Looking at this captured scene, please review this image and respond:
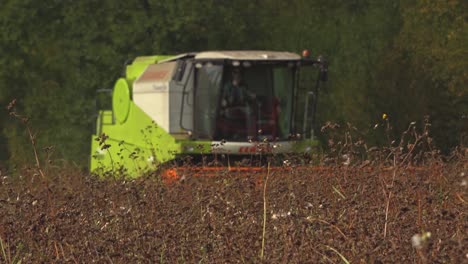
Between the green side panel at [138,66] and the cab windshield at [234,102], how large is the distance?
2.01m

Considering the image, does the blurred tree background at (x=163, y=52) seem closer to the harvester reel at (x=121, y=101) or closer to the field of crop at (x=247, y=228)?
the harvester reel at (x=121, y=101)

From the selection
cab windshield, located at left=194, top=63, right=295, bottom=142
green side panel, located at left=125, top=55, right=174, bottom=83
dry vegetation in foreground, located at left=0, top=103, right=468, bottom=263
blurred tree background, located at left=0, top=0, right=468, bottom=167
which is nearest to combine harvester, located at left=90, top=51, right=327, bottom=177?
cab windshield, located at left=194, top=63, right=295, bottom=142

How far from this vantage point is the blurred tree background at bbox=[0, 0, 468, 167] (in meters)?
34.9

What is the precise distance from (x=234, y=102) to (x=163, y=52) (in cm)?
1519

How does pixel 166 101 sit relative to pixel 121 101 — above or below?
above

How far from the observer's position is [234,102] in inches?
827

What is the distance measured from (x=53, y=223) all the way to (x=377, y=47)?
35144 millimetres

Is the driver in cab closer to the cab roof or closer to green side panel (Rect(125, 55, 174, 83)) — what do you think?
the cab roof

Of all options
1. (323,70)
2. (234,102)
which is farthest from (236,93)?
(323,70)

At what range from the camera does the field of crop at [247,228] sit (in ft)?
20.5

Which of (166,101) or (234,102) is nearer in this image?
(234,102)

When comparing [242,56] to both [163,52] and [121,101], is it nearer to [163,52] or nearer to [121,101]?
[121,101]

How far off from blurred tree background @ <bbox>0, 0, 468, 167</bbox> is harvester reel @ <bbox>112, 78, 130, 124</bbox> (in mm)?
10073

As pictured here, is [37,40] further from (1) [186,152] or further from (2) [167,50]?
(1) [186,152]
